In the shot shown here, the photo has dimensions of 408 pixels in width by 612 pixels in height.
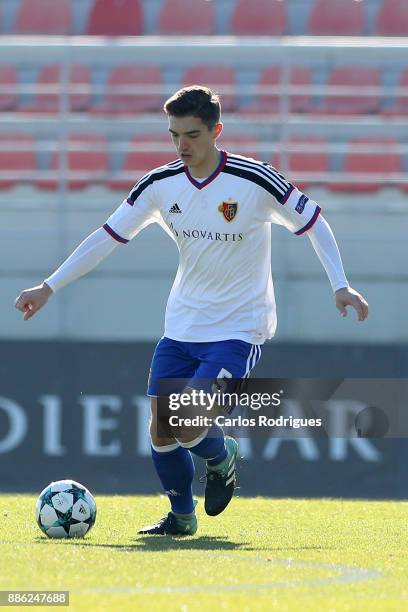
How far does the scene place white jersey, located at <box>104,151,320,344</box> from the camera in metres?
6.25

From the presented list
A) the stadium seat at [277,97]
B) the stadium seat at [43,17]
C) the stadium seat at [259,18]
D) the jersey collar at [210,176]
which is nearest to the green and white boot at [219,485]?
the jersey collar at [210,176]

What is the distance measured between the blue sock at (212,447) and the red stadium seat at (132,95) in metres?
8.24

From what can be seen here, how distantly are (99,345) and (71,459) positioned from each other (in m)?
0.92

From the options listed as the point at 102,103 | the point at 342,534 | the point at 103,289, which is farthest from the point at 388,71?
the point at 342,534

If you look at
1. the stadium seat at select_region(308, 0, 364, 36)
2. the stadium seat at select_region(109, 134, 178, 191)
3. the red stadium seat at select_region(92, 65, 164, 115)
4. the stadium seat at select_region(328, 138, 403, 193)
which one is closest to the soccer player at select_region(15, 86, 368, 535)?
the stadium seat at select_region(109, 134, 178, 191)

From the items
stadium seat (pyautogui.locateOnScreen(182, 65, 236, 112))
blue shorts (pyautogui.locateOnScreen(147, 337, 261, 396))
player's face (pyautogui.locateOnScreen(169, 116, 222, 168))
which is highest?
stadium seat (pyautogui.locateOnScreen(182, 65, 236, 112))

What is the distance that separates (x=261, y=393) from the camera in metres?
9.61

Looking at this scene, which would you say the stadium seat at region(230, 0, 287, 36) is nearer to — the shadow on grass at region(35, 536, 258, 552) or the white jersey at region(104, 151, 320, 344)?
the white jersey at region(104, 151, 320, 344)

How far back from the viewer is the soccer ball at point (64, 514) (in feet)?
20.3

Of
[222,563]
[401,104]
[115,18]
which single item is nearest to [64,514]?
[222,563]

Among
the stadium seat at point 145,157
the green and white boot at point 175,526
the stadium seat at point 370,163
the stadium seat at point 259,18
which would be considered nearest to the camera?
the green and white boot at point 175,526

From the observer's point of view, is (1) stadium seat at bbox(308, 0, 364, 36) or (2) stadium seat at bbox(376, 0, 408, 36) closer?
(2) stadium seat at bbox(376, 0, 408, 36)

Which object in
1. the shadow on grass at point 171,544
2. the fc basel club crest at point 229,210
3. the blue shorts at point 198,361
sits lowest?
the shadow on grass at point 171,544

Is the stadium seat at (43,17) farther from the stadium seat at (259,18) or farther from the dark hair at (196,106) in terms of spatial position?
the dark hair at (196,106)
